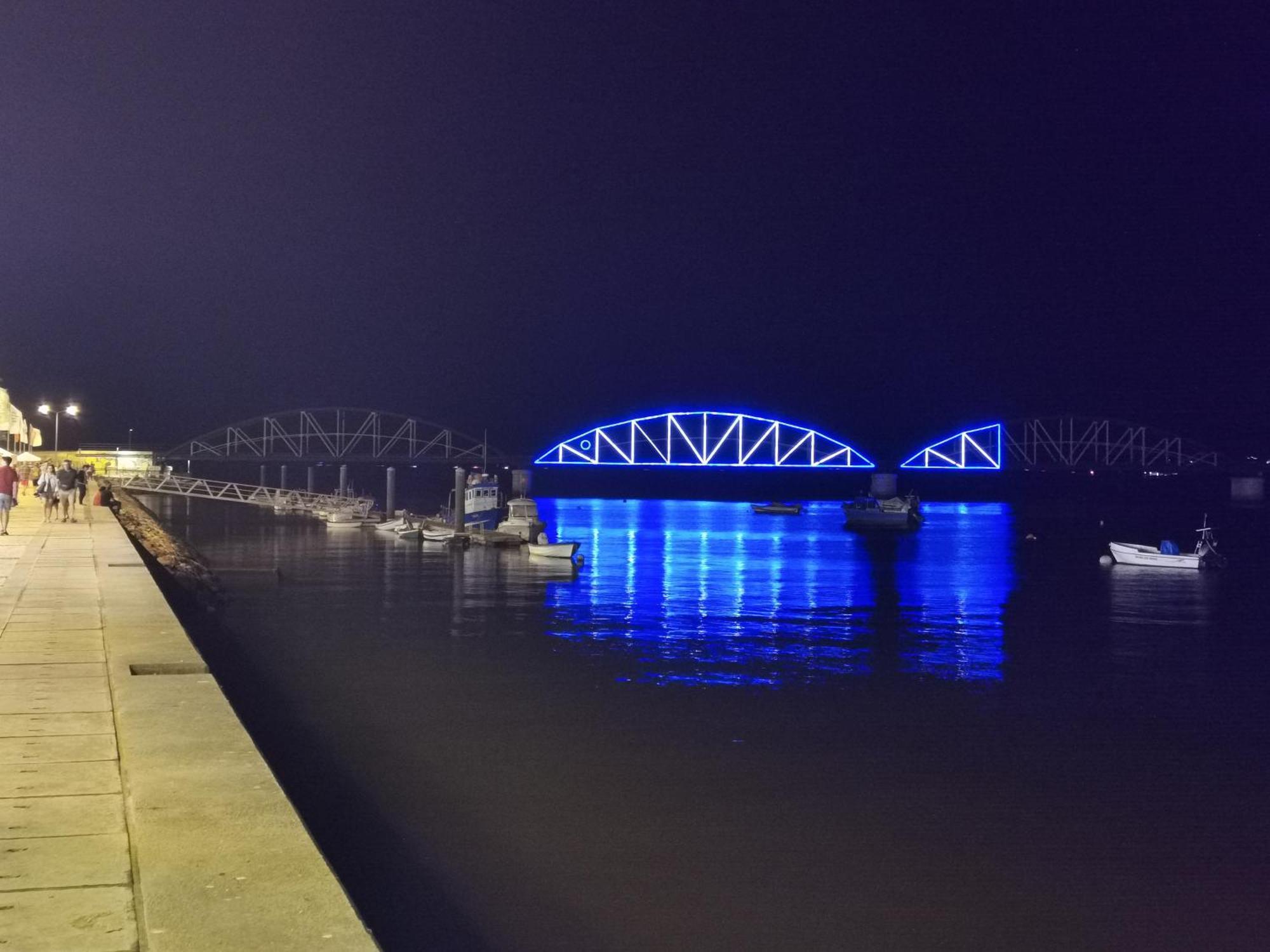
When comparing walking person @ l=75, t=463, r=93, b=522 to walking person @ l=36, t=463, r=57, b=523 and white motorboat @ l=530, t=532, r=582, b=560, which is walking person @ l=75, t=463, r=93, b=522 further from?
white motorboat @ l=530, t=532, r=582, b=560

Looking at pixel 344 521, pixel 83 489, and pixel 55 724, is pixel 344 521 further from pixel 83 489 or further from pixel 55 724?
pixel 55 724

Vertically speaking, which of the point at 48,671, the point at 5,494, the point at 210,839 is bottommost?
the point at 210,839

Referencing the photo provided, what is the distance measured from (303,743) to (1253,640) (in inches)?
1068

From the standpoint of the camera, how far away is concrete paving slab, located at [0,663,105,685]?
11.1 m

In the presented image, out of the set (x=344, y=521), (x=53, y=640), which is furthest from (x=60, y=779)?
(x=344, y=521)

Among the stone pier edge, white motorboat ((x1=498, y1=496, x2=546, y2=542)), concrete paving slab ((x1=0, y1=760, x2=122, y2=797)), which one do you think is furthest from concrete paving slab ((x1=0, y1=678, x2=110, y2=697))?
white motorboat ((x1=498, y1=496, x2=546, y2=542))

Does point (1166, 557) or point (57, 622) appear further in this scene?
point (1166, 557)

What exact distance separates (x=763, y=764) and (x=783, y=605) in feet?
73.5

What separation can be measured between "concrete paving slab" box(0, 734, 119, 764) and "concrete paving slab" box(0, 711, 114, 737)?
0.36ft

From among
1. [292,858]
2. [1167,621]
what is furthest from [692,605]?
[292,858]

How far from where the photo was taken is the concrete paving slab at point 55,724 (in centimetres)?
897

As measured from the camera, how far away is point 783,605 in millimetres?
38562

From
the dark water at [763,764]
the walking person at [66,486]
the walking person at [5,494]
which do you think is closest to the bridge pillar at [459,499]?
the dark water at [763,764]

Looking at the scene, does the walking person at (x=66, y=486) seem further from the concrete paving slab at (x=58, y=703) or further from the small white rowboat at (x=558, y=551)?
the concrete paving slab at (x=58, y=703)
